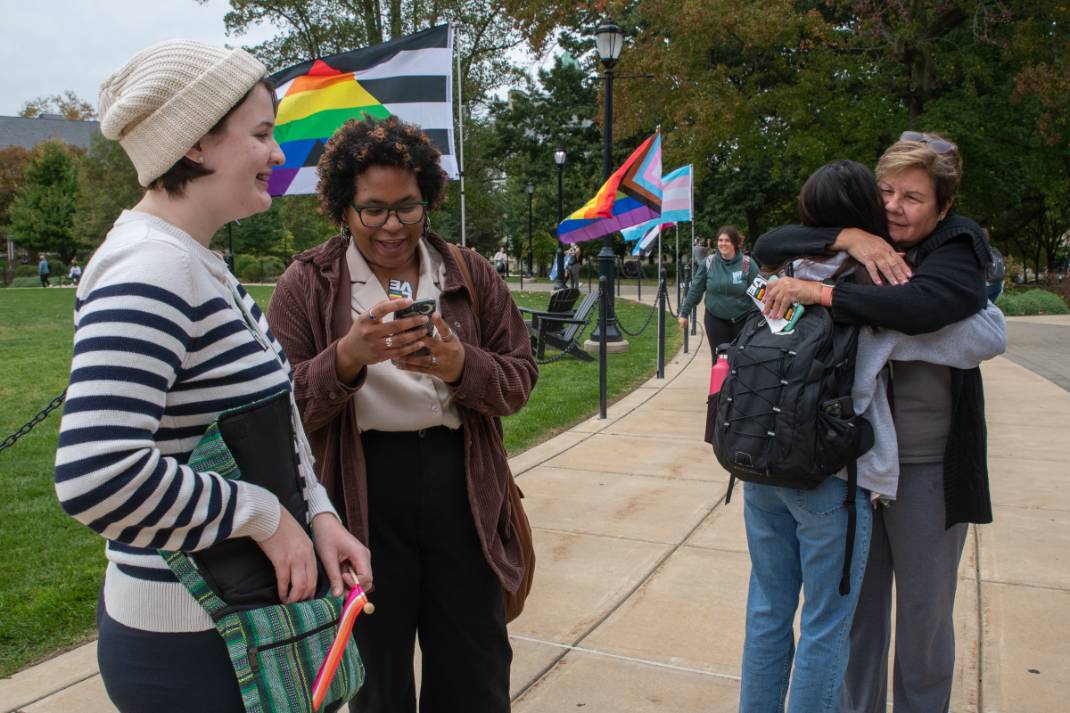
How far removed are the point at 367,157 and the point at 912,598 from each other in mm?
1958

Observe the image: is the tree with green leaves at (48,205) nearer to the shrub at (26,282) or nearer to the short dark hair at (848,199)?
the shrub at (26,282)

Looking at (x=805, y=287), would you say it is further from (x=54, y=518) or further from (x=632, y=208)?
(x=632, y=208)

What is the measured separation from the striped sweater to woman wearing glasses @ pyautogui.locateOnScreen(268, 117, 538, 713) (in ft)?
2.26

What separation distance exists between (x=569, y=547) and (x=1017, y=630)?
218 centimetres

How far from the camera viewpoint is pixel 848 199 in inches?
95.7

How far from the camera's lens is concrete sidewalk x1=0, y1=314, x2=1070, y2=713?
3279 millimetres

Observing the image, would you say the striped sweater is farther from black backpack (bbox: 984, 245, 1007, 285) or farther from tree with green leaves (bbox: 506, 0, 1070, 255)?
tree with green leaves (bbox: 506, 0, 1070, 255)

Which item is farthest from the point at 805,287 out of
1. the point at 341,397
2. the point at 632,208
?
the point at 632,208

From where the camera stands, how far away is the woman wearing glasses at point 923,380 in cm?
237

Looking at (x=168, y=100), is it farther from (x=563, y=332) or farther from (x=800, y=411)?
(x=563, y=332)

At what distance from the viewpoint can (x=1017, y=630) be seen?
3764 millimetres

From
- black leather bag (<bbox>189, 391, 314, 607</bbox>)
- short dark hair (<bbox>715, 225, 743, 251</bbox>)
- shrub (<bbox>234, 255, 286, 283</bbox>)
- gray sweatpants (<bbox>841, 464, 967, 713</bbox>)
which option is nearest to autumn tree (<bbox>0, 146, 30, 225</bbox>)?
shrub (<bbox>234, 255, 286, 283</bbox>)

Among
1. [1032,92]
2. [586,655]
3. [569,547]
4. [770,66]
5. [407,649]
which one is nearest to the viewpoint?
[407,649]

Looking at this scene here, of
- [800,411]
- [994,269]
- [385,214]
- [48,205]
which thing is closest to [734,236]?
[994,269]
